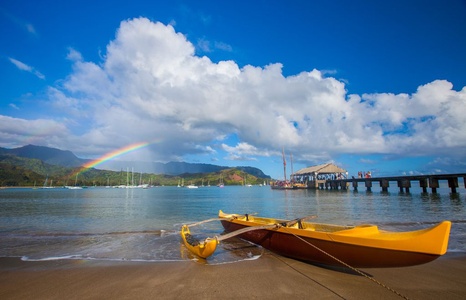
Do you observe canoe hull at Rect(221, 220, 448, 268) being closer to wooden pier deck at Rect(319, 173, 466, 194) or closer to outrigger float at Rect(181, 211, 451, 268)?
outrigger float at Rect(181, 211, 451, 268)

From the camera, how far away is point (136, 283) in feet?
22.6

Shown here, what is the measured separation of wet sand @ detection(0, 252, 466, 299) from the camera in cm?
602

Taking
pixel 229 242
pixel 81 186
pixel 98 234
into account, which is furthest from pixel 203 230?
pixel 81 186

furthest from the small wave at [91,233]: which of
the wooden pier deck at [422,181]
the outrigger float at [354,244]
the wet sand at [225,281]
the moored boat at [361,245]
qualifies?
the wooden pier deck at [422,181]

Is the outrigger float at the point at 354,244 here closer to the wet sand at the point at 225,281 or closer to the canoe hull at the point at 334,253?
the canoe hull at the point at 334,253

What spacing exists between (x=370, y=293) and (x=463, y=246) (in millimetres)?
8055

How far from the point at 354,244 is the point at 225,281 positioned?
3.84 metres

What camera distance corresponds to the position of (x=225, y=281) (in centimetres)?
695

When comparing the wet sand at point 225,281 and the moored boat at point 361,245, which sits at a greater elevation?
the moored boat at point 361,245

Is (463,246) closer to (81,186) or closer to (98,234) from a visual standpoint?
(98,234)

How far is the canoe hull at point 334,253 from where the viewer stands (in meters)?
5.94

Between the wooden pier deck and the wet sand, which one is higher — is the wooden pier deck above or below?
above

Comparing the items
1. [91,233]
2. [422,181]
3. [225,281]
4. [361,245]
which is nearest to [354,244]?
[361,245]

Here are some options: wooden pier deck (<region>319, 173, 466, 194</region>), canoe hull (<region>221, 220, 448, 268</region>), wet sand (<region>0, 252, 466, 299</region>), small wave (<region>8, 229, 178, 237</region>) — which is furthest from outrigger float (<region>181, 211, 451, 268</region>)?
wooden pier deck (<region>319, 173, 466, 194</region>)
